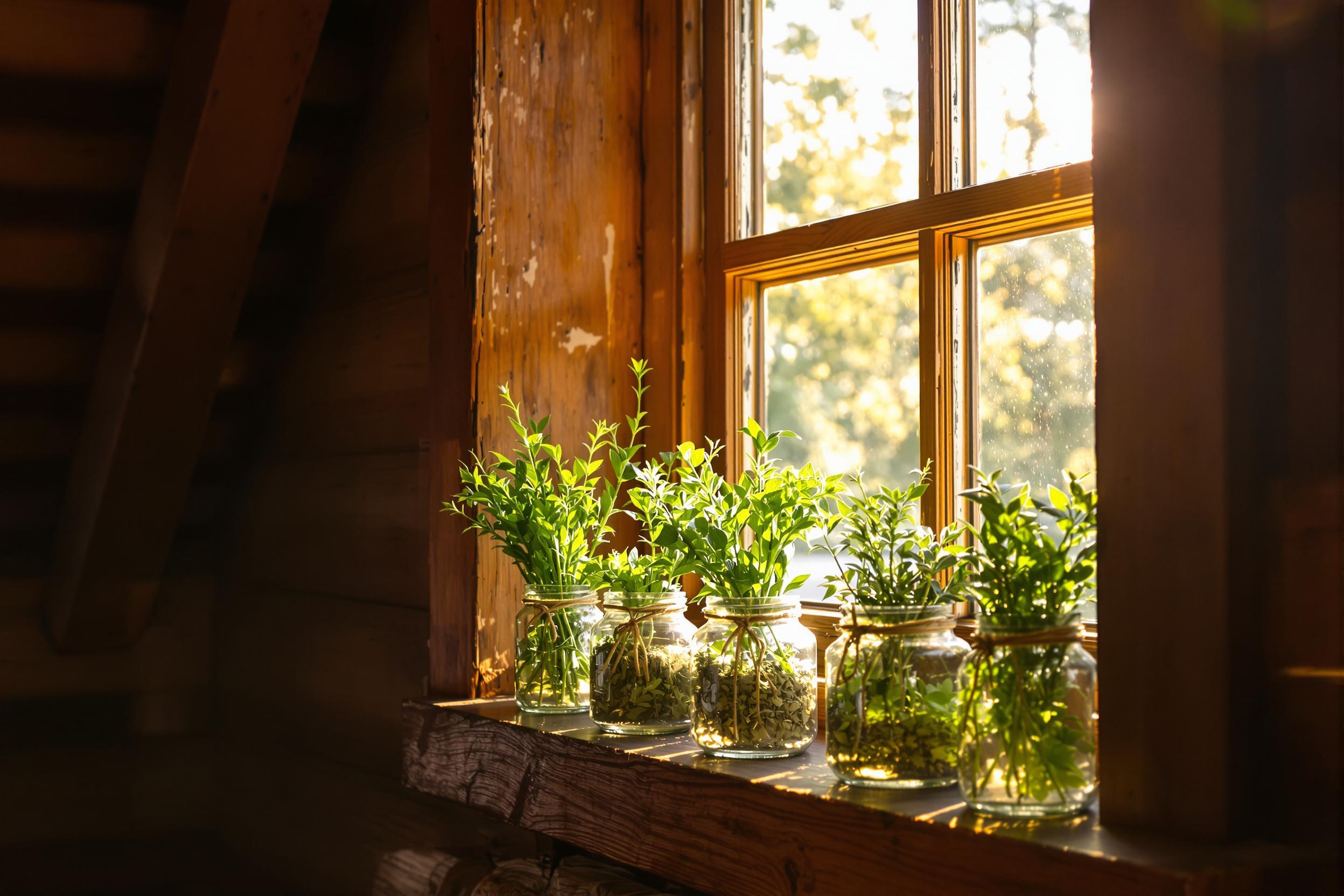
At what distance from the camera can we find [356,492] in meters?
1.90

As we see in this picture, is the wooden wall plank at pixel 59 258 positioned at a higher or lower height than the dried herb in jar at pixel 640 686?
higher

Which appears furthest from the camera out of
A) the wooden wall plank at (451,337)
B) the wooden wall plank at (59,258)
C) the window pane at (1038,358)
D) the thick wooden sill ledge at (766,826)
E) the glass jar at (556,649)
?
the wooden wall plank at (59,258)

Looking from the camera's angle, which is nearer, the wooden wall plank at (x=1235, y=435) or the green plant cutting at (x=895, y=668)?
the wooden wall plank at (x=1235, y=435)

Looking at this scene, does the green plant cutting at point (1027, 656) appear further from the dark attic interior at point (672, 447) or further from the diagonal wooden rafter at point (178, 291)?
the diagonal wooden rafter at point (178, 291)

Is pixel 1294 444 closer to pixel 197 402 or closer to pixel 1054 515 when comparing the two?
pixel 1054 515

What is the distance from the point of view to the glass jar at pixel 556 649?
4.17 ft

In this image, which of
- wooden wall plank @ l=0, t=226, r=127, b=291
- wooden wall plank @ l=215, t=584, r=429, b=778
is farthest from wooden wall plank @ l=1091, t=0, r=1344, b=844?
wooden wall plank @ l=0, t=226, r=127, b=291

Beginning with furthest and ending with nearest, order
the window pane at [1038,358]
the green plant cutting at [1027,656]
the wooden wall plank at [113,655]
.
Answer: the wooden wall plank at [113,655]
the window pane at [1038,358]
the green plant cutting at [1027,656]

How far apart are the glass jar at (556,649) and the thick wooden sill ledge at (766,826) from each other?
0.08ft

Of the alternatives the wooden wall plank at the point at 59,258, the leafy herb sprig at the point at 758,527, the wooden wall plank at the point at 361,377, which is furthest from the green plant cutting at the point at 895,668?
the wooden wall plank at the point at 59,258

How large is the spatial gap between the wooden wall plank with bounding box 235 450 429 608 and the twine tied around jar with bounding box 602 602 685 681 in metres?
0.51

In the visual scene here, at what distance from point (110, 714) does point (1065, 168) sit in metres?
2.24

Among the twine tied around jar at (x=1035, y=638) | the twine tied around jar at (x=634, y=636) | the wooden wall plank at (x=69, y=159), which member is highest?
the wooden wall plank at (x=69, y=159)

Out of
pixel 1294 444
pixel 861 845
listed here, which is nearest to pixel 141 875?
pixel 861 845
